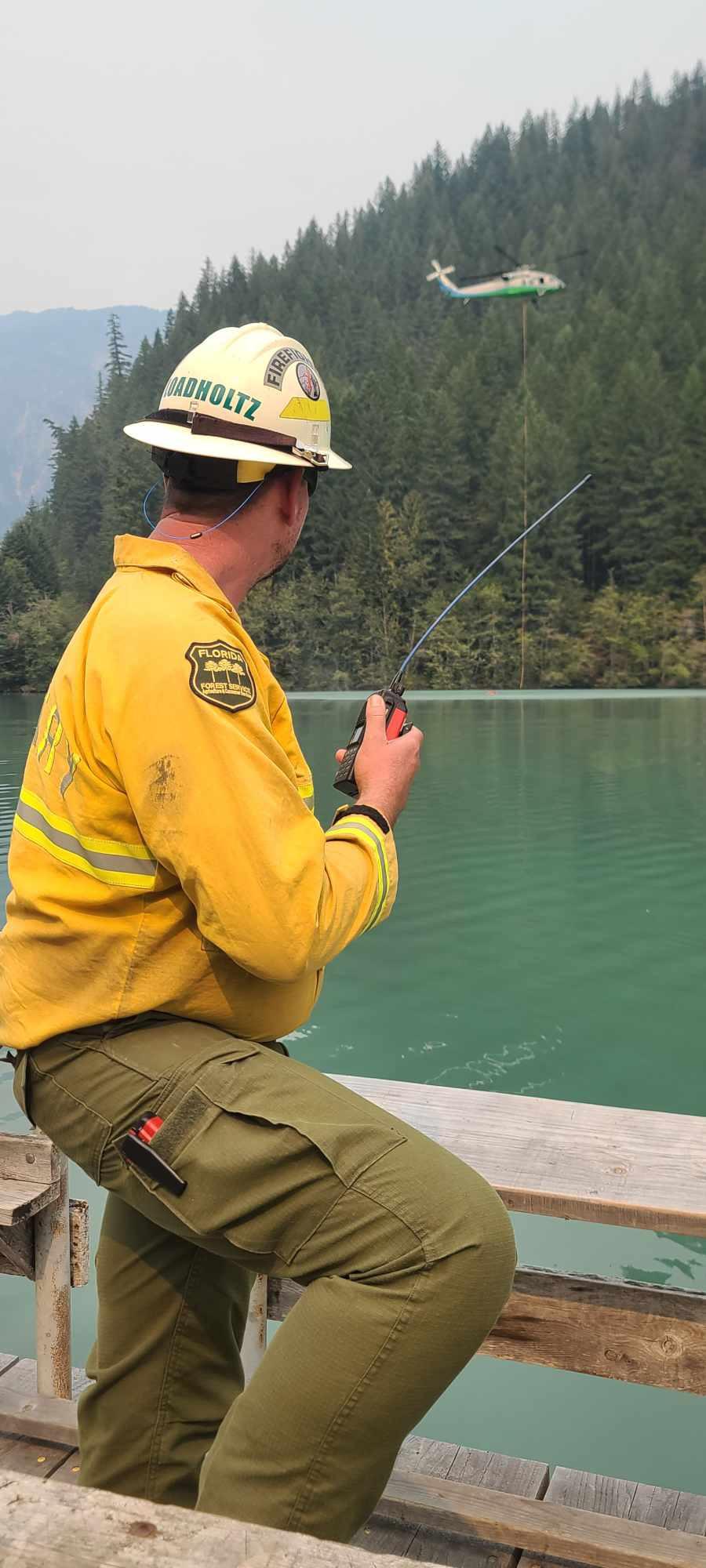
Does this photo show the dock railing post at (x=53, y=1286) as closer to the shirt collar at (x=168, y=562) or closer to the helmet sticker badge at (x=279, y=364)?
the shirt collar at (x=168, y=562)

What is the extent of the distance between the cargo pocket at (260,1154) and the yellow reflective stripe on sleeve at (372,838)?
30 cm

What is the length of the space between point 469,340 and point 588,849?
3022 inches

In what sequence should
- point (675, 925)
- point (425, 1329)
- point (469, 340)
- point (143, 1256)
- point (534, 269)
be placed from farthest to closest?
point (534, 269) → point (469, 340) → point (675, 925) → point (143, 1256) → point (425, 1329)

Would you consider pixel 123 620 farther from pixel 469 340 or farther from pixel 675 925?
pixel 469 340

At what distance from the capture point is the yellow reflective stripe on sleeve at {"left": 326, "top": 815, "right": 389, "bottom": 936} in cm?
173

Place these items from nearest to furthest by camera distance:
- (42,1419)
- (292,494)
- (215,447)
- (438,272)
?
(215,447)
(292,494)
(42,1419)
(438,272)

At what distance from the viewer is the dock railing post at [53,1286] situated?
2271mm

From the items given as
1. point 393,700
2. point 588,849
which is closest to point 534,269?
point 588,849

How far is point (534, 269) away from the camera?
105125mm

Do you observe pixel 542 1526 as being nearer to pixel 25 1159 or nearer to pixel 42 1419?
pixel 42 1419

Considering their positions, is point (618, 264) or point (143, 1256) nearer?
point (143, 1256)

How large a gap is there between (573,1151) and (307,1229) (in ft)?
2.29

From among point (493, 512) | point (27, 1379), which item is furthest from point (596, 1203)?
point (493, 512)

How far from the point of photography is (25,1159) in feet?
7.12
